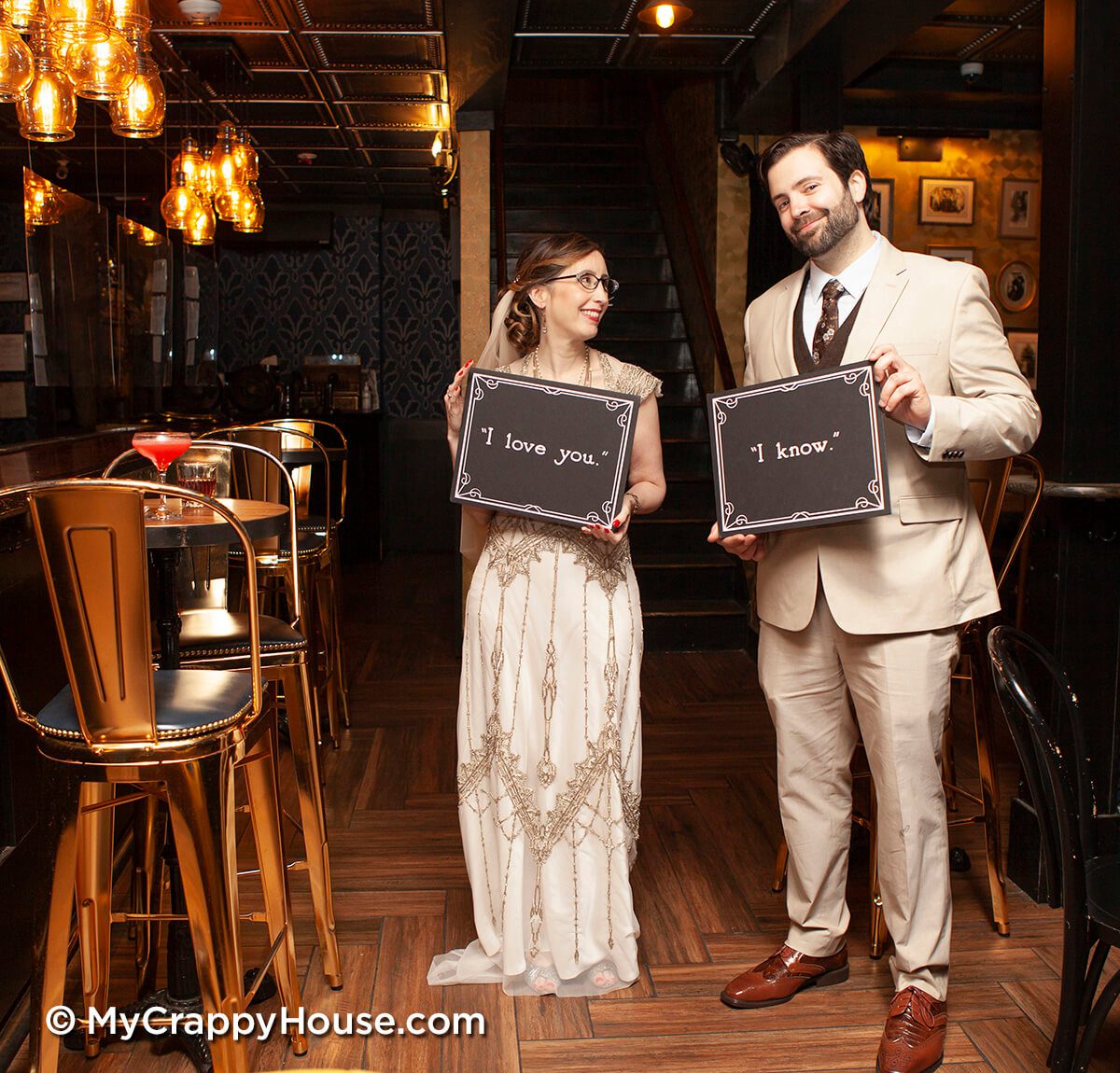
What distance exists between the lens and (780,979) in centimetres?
253

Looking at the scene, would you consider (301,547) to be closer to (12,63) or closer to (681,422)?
(12,63)

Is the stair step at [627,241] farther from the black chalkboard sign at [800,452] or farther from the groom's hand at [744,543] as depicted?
the black chalkboard sign at [800,452]

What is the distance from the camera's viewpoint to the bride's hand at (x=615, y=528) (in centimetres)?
244

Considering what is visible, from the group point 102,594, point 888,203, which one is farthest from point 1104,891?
point 888,203

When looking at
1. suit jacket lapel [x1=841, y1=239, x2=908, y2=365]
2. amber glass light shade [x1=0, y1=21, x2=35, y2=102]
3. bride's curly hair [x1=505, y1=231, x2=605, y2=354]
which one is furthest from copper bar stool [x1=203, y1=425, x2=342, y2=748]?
suit jacket lapel [x1=841, y1=239, x2=908, y2=365]

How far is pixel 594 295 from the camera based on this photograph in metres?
2.54

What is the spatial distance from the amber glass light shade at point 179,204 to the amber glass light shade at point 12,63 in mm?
2300

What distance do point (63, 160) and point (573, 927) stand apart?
5544 millimetres

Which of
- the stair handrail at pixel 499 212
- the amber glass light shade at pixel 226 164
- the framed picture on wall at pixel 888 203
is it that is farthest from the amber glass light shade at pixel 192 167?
the framed picture on wall at pixel 888 203

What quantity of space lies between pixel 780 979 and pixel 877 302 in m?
1.43

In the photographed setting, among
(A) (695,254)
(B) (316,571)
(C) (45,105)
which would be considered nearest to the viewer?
(C) (45,105)

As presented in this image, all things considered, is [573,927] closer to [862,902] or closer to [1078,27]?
[862,902]

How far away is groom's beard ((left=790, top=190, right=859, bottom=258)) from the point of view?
2227mm

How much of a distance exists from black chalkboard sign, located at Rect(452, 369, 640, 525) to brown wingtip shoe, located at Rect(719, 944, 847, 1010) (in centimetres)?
103
